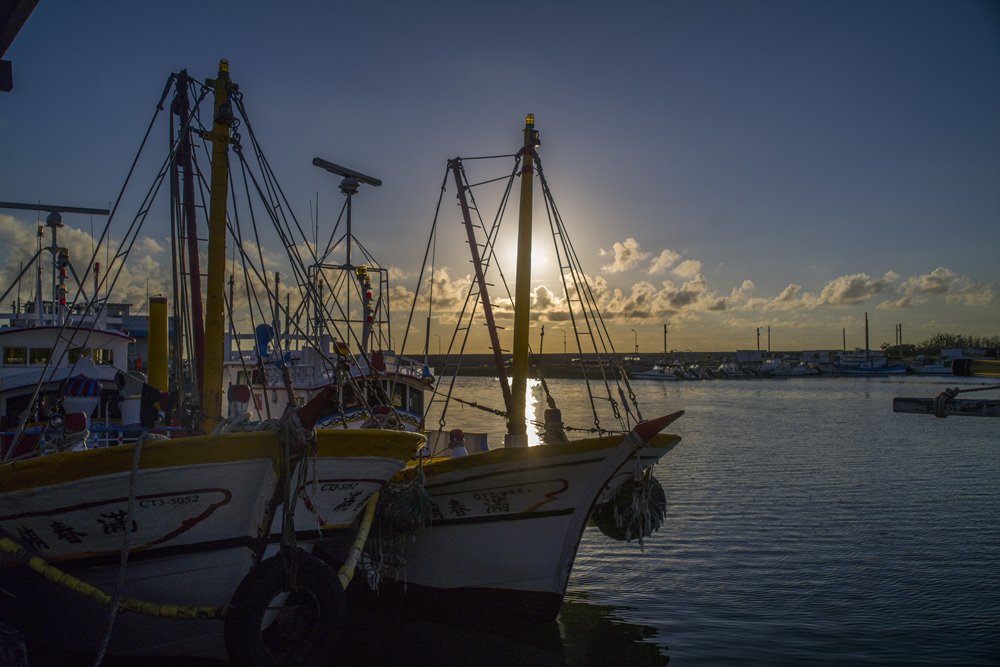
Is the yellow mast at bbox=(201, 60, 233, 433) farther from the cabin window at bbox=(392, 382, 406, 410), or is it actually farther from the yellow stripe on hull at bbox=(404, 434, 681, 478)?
the cabin window at bbox=(392, 382, 406, 410)

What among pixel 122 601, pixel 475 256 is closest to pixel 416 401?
pixel 475 256

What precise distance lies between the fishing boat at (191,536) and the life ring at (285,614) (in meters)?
0.01

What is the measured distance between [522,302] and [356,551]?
211 inches

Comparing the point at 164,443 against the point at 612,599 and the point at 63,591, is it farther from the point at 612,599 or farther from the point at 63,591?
the point at 612,599

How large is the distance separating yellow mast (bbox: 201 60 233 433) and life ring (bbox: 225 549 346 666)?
117 inches

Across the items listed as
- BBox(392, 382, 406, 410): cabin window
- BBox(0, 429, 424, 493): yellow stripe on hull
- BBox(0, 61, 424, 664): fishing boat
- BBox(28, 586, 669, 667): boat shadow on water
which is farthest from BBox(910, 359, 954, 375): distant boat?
BBox(0, 429, 424, 493): yellow stripe on hull

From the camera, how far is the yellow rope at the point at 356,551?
24.1 ft

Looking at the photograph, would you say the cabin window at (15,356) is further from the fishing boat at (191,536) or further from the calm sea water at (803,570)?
the calm sea water at (803,570)

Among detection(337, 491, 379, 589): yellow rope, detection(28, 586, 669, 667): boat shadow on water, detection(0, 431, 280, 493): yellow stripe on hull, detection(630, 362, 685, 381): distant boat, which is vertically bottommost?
detection(28, 586, 669, 667): boat shadow on water

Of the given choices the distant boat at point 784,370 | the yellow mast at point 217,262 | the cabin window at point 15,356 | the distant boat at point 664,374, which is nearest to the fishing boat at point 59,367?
the cabin window at point 15,356

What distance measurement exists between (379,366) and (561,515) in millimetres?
7898

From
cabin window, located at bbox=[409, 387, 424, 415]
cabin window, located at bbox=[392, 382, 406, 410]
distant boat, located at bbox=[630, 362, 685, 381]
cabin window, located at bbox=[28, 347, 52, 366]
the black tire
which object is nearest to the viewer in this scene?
the black tire

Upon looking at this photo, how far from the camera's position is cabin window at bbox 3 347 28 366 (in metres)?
17.5

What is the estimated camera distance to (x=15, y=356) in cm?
1756
